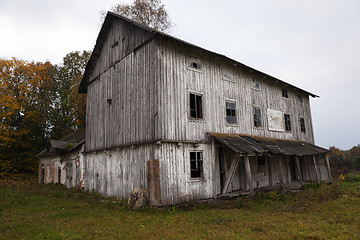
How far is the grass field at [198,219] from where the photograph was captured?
24.2 ft

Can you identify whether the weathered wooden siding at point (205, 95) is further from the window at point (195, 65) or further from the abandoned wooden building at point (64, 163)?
the abandoned wooden building at point (64, 163)

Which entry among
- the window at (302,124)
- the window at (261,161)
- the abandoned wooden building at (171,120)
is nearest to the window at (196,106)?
the abandoned wooden building at (171,120)

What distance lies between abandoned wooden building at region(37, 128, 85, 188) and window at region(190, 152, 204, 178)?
961cm

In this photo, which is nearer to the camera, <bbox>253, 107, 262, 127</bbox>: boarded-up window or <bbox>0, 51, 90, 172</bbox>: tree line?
<bbox>253, 107, 262, 127</bbox>: boarded-up window

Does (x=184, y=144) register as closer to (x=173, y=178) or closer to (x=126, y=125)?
(x=173, y=178)

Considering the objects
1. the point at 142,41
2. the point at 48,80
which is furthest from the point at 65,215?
the point at 48,80

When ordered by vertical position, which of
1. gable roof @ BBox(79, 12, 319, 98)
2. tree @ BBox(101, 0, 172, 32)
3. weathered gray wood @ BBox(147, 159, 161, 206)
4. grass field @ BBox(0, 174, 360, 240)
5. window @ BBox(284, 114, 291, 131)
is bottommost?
grass field @ BBox(0, 174, 360, 240)

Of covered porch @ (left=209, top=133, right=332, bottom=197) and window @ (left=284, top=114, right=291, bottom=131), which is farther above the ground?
window @ (left=284, top=114, right=291, bottom=131)

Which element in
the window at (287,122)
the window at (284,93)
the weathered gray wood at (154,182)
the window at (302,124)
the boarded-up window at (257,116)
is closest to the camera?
the weathered gray wood at (154,182)

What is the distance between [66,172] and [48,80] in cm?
1627

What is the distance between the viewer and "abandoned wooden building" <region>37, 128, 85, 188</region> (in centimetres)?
1823

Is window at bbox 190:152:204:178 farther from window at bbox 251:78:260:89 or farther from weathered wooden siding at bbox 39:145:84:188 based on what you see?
weathered wooden siding at bbox 39:145:84:188

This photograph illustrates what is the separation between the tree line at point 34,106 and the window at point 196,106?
21841 millimetres

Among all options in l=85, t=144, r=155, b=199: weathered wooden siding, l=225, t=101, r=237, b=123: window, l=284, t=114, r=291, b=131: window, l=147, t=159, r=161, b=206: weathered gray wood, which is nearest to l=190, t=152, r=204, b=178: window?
l=147, t=159, r=161, b=206: weathered gray wood
